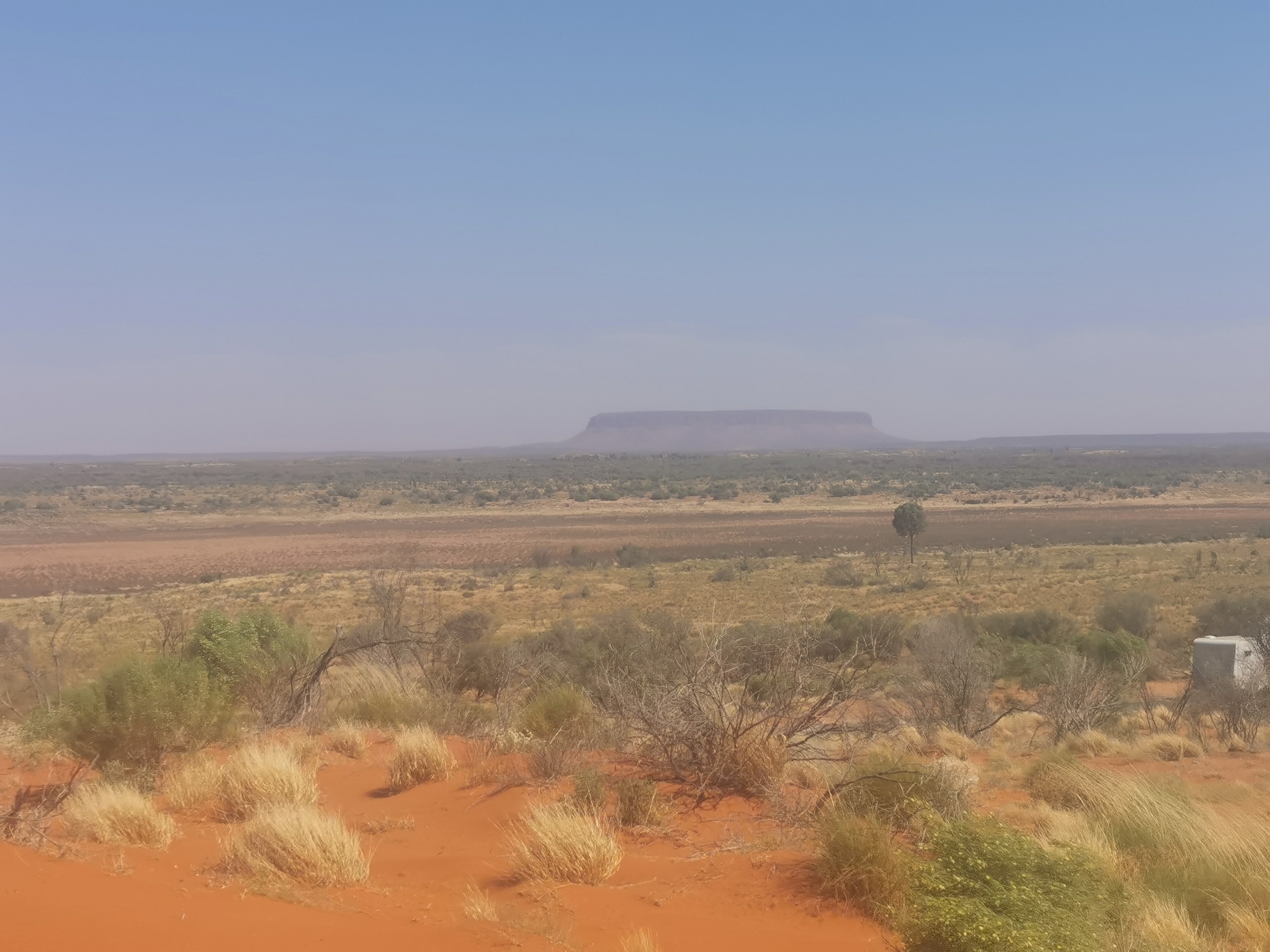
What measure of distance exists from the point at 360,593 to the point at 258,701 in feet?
79.4

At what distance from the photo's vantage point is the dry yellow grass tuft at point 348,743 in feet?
35.3

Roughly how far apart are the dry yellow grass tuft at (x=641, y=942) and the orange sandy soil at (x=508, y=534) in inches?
1399

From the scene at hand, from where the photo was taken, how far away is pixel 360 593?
36.0 m

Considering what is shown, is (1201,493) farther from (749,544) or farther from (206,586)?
(206,586)

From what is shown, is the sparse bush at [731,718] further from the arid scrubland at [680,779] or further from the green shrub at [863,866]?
the green shrub at [863,866]

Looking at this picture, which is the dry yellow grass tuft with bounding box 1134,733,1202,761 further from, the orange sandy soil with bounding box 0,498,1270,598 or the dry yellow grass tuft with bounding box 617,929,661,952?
the orange sandy soil with bounding box 0,498,1270,598

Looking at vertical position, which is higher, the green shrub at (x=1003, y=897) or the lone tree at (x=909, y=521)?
the green shrub at (x=1003, y=897)

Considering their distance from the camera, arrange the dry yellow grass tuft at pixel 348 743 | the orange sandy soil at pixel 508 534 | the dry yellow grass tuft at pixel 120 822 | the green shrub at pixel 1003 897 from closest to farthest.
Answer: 1. the green shrub at pixel 1003 897
2. the dry yellow grass tuft at pixel 120 822
3. the dry yellow grass tuft at pixel 348 743
4. the orange sandy soil at pixel 508 534

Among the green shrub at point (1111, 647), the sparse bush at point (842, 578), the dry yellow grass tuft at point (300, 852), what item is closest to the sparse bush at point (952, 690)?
the green shrub at point (1111, 647)

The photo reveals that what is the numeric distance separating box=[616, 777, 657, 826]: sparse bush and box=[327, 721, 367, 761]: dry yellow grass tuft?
14.3 feet

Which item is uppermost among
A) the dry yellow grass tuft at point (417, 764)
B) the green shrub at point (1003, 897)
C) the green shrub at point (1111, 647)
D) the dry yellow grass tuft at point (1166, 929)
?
the green shrub at point (1003, 897)

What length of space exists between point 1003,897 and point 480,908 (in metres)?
3.02

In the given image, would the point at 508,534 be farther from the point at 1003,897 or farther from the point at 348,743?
the point at 1003,897

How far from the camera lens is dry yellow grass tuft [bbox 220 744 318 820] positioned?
7.98m
